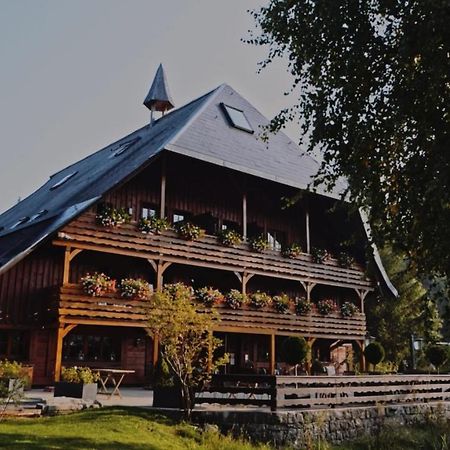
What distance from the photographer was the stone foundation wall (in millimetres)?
10648

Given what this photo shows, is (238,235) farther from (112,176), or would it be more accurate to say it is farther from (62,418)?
(62,418)

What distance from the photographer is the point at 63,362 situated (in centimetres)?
1766

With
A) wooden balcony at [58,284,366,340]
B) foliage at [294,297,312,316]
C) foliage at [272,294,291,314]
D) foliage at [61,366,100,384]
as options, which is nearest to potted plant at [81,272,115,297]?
wooden balcony at [58,284,366,340]

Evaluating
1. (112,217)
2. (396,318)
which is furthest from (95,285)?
(396,318)

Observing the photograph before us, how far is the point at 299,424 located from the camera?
11.0 metres

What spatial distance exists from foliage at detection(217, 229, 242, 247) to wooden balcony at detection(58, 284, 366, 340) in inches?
88.1

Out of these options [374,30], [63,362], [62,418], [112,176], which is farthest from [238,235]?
[374,30]

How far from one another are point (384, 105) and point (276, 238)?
16.0 m

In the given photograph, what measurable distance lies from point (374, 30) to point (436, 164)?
2.28 meters

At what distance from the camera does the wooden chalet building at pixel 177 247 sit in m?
17.1

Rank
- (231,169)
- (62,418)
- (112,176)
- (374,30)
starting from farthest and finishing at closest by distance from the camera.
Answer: (231,169) < (112,176) < (62,418) < (374,30)

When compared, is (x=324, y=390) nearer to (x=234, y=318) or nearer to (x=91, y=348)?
(x=234, y=318)

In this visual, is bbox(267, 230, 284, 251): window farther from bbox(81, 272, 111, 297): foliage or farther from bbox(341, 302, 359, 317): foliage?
bbox(81, 272, 111, 297): foliage

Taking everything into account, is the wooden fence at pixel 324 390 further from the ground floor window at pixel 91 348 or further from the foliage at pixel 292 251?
the foliage at pixel 292 251
